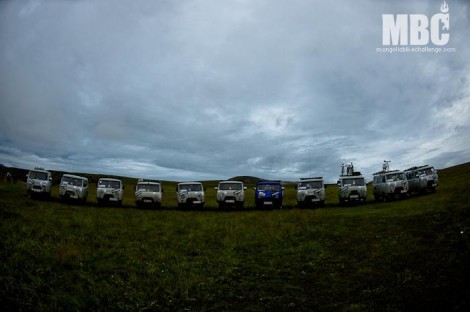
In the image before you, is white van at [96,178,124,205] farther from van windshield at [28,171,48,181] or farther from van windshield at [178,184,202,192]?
van windshield at [28,171,48,181]

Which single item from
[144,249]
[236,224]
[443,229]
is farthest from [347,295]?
[236,224]

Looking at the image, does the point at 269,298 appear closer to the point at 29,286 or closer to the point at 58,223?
the point at 29,286

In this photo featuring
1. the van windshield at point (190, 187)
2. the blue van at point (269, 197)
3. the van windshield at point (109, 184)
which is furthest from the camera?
the van windshield at point (109, 184)

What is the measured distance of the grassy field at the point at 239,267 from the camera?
6312 millimetres

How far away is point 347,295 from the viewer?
671 cm

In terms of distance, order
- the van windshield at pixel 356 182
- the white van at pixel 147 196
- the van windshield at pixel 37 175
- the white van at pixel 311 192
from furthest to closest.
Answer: the van windshield at pixel 37 175, the van windshield at pixel 356 182, the white van at pixel 147 196, the white van at pixel 311 192

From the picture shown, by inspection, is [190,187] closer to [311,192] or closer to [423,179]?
[311,192]

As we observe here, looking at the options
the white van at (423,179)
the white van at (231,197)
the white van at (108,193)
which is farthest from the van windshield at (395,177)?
the white van at (108,193)

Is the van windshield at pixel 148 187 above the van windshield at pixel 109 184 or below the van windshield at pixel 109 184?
below

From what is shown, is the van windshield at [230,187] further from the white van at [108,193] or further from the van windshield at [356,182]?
the van windshield at [356,182]

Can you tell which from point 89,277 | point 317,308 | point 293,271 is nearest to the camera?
point 317,308

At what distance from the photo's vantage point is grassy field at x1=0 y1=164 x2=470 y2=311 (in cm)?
631

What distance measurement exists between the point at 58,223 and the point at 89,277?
293 inches

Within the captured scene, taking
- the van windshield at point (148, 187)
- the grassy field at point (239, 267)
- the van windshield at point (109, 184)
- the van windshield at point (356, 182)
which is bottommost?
the grassy field at point (239, 267)
